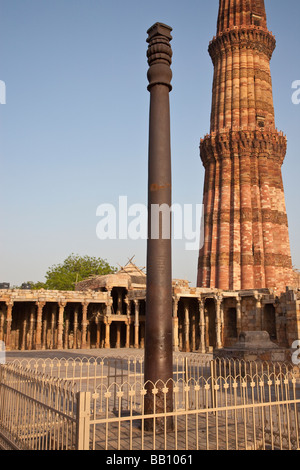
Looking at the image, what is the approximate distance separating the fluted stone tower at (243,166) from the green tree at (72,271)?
72.5 feet

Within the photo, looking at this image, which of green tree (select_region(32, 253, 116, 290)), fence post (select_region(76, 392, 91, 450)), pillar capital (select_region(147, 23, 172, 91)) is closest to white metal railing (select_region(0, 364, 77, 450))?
fence post (select_region(76, 392, 91, 450))

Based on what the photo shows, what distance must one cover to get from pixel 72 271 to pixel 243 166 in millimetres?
28497

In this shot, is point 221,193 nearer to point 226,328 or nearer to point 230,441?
point 226,328

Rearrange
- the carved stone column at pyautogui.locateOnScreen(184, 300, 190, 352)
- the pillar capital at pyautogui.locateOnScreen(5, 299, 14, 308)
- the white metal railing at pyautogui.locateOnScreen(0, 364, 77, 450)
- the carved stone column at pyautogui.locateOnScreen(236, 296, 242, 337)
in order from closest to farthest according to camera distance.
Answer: the white metal railing at pyautogui.locateOnScreen(0, 364, 77, 450) → the pillar capital at pyautogui.locateOnScreen(5, 299, 14, 308) → the carved stone column at pyautogui.locateOnScreen(236, 296, 242, 337) → the carved stone column at pyautogui.locateOnScreen(184, 300, 190, 352)

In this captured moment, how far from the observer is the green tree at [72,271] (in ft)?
171

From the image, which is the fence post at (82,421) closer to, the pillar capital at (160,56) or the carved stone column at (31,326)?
the pillar capital at (160,56)

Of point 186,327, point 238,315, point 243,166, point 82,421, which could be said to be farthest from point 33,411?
point 243,166

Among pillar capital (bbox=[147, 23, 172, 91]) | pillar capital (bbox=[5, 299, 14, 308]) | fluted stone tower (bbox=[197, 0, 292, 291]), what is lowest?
pillar capital (bbox=[5, 299, 14, 308])

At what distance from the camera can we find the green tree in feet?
171

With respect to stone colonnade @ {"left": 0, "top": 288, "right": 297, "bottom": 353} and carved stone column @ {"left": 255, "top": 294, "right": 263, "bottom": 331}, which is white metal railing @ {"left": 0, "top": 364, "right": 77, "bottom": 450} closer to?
stone colonnade @ {"left": 0, "top": 288, "right": 297, "bottom": 353}

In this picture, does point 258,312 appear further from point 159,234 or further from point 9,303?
point 159,234

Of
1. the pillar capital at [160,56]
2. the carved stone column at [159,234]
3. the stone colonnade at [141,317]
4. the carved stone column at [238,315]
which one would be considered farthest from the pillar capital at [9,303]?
the pillar capital at [160,56]

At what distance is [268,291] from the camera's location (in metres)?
27.2

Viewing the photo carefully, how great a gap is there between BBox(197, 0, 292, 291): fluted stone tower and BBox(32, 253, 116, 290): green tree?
2211 cm
